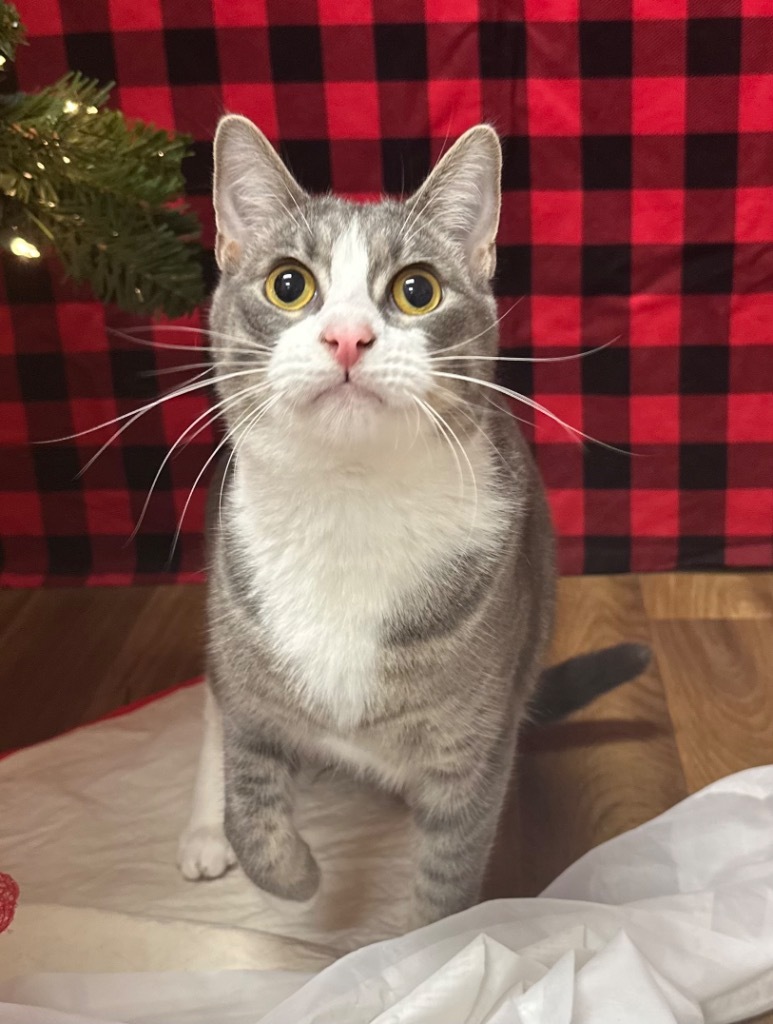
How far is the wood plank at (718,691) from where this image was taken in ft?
4.01

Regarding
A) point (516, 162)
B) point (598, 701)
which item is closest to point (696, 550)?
point (598, 701)

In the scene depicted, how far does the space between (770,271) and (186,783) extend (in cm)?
113

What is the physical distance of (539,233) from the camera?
4.96ft

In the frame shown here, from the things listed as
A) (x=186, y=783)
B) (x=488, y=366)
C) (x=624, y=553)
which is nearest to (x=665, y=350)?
(x=624, y=553)

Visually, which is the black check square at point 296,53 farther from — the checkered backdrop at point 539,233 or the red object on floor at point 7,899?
the red object on floor at point 7,899

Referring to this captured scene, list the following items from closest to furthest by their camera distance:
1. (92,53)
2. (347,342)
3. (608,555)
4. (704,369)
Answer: (347,342), (92,53), (704,369), (608,555)

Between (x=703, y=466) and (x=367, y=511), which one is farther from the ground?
(x=367, y=511)

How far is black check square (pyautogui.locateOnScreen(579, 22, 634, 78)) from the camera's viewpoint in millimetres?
1406

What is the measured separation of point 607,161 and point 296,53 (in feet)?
1.59

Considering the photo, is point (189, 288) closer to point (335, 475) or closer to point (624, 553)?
point (335, 475)

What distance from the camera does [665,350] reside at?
5.13 feet

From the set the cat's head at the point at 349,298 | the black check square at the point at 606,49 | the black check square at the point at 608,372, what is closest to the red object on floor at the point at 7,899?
the cat's head at the point at 349,298

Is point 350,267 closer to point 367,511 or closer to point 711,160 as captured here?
point 367,511

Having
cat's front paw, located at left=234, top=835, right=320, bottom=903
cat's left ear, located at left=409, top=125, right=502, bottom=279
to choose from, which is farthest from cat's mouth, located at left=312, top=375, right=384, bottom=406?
cat's front paw, located at left=234, top=835, right=320, bottom=903
